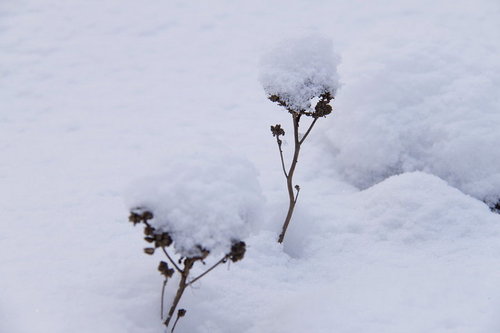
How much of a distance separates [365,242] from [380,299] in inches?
23.1

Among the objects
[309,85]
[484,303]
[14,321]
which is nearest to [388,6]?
[309,85]

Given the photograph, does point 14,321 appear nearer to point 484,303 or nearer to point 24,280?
point 24,280

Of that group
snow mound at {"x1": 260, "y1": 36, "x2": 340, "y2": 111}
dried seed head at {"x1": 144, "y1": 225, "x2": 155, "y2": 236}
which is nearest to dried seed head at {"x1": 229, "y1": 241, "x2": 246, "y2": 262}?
dried seed head at {"x1": 144, "y1": 225, "x2": 155, "y2": 236}

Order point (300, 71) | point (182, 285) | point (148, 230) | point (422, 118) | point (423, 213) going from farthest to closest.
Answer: point (422, 118), point (423, 213), point (300, 71), point (182, 285), point (148, 230)

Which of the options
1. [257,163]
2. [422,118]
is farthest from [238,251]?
[422,118]

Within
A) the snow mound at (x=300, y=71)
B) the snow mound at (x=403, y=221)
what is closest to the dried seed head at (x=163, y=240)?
the snow mound at (x=300, y=71)

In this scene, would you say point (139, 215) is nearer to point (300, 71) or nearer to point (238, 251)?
point (238, 251)

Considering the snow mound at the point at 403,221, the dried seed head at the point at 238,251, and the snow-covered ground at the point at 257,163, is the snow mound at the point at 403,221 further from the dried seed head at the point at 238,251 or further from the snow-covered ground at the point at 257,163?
the dried seed head at the point at 238,251

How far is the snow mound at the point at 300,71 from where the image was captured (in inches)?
101

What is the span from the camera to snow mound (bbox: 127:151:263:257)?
6.25 ft

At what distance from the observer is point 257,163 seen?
12.9 ft

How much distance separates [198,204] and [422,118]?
104 inches

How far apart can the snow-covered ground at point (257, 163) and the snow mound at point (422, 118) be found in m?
0.01

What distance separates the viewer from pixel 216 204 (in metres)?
1.94
